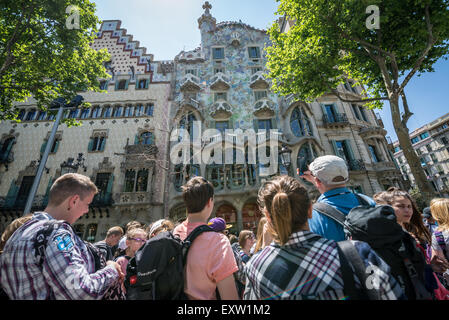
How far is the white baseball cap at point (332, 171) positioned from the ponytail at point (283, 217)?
1119 mm

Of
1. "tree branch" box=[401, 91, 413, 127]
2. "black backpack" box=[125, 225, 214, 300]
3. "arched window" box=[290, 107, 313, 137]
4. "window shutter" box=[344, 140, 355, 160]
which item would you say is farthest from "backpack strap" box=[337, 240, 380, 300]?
"window shutter" box=[344, 140, 355, 160]

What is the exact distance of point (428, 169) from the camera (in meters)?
43.9

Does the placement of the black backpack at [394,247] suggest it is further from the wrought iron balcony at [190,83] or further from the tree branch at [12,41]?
the wrought iron balcony at [190,83]

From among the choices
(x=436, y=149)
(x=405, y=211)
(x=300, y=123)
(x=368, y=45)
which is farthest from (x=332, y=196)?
(x=436, y=149)

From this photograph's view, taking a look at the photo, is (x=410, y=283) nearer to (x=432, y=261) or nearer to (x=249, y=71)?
(x=432, y=261)

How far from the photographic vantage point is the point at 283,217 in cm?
148

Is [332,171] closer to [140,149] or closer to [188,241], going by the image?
[188,241]

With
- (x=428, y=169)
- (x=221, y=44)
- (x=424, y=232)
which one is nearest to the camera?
(x=424, y=232)

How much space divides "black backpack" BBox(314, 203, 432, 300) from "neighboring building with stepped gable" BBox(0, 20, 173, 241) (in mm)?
14952

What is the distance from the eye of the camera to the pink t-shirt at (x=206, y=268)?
5.79ft
